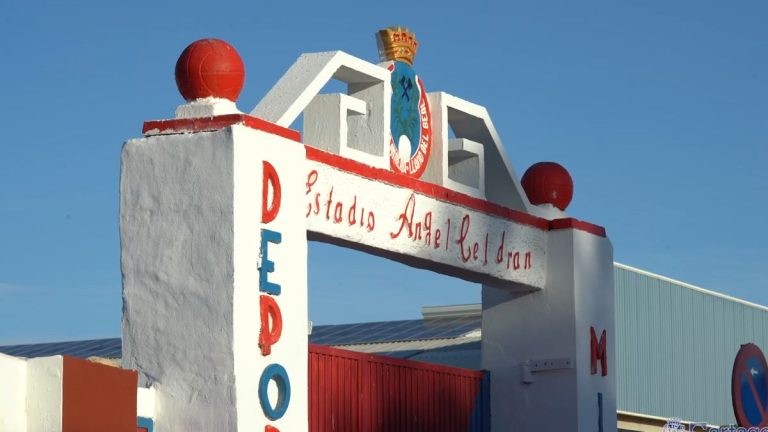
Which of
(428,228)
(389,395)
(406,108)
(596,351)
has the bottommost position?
(389,395)

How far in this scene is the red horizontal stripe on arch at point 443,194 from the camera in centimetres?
1411

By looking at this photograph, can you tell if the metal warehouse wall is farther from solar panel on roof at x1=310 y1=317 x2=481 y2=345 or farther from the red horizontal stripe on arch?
the red horizontal stripe on arch

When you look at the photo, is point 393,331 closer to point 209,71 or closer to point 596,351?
point 596,351

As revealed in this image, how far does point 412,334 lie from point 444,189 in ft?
39.1

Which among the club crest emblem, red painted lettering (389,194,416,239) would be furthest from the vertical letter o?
the club crest emblem

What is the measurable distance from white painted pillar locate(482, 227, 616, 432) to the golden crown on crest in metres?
2.96

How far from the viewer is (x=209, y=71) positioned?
43.0 feet

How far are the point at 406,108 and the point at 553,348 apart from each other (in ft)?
11.2

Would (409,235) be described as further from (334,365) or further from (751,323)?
(751,323)

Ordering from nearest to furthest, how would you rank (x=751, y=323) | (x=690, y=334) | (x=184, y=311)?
(x=184, y=311)
(x=690, y=334)
(x=751, y=323)

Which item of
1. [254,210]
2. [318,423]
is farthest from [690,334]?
[254,210]

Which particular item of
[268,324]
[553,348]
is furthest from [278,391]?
[553,348]

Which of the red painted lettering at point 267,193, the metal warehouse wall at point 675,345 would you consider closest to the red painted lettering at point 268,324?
the red painted lettering at point 267,193

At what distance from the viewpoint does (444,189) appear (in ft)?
51.6
